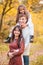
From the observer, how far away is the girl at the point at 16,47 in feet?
7.30

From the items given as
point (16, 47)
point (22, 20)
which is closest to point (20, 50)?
point (16, 47)

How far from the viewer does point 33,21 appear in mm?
2434

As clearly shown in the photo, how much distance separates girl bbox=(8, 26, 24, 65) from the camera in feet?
7.30

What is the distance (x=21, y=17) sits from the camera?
7.57 ft

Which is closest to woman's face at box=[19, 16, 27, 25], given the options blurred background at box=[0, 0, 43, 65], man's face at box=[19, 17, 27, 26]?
man's face at box=[19, 17, 27, 26]

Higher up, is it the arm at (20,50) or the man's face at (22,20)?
the man's face at (22,20)

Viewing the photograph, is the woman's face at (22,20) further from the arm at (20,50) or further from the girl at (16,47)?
the arm at (20,50)

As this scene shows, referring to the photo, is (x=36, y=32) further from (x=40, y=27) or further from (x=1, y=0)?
(x=1, y=0)

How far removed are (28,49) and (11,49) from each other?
0.64ft

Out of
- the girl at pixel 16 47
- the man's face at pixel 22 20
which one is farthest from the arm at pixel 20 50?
the man's face at pixel 22 20

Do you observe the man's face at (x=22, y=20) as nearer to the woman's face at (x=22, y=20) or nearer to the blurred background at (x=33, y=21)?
the woman's face at (x=22, y=20)

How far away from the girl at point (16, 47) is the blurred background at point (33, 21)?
17 centimetres

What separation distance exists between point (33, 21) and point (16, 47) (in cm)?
39

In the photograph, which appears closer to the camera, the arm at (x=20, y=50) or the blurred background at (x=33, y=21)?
the arm at (x=20, y=50)
